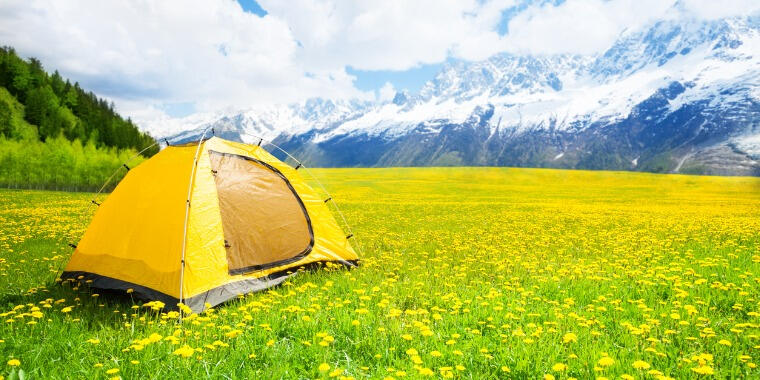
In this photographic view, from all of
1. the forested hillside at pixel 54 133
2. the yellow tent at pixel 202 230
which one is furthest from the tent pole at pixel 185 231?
the forested hillside at pixel 54 133

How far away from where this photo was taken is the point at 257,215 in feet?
36.0

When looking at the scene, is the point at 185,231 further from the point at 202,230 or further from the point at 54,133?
the point at 54,133

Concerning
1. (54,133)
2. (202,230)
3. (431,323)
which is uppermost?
(54,133)

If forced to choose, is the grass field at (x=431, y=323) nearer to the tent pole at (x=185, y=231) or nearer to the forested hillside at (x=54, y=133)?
the tent pole at (x=185, y=231)

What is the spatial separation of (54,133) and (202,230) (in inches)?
5754

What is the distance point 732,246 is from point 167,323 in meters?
19.0

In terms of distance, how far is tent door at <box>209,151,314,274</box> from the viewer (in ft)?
33.8

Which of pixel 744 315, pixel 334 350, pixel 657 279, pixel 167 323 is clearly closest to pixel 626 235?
pixel 657 279

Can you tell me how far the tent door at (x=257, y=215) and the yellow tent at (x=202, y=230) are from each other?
0.03 m

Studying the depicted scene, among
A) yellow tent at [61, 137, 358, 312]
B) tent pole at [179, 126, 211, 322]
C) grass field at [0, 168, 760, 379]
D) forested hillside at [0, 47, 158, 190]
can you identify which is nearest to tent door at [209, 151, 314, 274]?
yellow tent at [61, 137, 358, 312]

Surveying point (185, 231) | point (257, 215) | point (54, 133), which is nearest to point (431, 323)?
point (185, 231)

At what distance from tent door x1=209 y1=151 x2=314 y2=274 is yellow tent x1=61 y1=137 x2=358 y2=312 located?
3 cm

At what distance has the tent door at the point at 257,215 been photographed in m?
10.3

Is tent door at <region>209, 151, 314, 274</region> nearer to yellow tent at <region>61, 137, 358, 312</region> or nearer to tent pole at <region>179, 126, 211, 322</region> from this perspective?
yellow tent at <region>61, 137, 358, 312</region>
